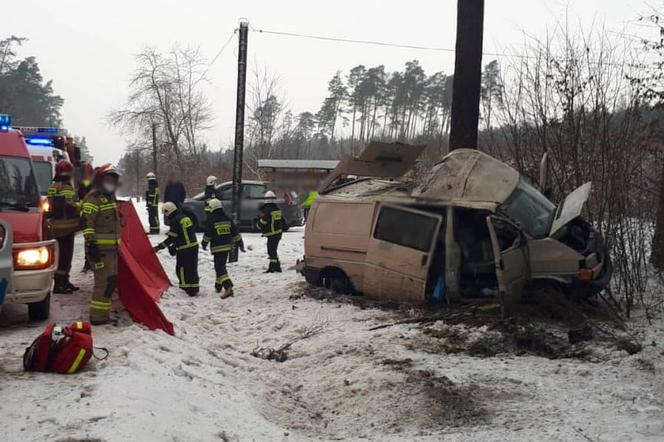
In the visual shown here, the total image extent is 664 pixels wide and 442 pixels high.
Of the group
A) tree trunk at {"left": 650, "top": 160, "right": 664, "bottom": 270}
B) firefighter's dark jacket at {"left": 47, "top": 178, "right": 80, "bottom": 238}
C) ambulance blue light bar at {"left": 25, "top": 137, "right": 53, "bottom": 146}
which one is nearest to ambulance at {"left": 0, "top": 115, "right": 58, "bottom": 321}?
firefighter's dark jacket at {"left": 47, "top": 178, "right": 80, "bottom": 238}

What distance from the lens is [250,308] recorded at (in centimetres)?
884

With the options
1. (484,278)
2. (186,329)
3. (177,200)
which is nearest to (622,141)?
(484,278)

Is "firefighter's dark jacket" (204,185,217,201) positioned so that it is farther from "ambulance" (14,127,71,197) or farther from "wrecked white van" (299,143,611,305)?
"wrecked white van" (299,143,611,305)

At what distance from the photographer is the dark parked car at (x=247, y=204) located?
17078 millimetres

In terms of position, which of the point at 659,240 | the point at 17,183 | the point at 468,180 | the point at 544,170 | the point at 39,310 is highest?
the point at 544,170

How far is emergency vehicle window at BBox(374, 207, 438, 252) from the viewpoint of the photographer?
26.3 ft

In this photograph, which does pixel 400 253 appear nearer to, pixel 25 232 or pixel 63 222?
pixel 63 222

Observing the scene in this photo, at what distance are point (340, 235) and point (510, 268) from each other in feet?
9.54

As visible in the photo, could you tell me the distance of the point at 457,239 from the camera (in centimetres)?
788

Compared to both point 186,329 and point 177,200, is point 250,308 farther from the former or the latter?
point 177,200

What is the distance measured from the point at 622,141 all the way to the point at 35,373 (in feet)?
25.7

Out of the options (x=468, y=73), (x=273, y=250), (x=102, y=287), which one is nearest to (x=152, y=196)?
(x=273, y=250)

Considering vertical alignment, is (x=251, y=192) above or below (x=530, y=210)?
below

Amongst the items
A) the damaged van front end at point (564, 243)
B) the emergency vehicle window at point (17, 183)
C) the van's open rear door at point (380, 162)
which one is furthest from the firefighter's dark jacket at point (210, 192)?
the damaged van front end at point (564, 243)
